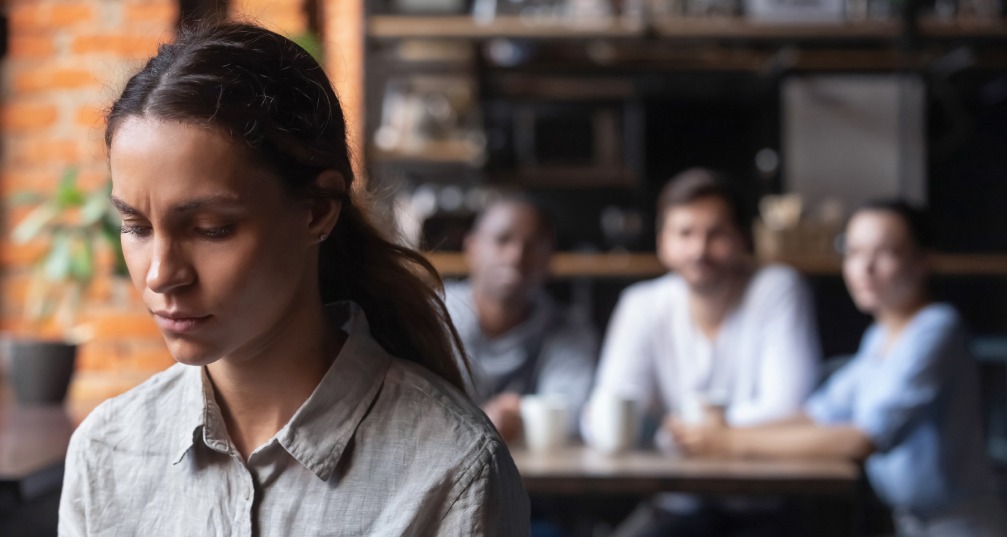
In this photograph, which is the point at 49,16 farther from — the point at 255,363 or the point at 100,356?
the point at 255,363

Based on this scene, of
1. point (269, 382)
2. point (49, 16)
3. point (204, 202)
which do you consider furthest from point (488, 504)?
point (49, 16)

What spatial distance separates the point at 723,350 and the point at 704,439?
0.61 meters

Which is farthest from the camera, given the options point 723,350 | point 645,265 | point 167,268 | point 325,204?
point 645,265

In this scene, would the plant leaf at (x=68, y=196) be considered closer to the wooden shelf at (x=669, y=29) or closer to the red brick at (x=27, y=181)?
the red brick at (x=27, y=181)

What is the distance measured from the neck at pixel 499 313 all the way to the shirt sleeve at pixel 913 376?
83 centimetres

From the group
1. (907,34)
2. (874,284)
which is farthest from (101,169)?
(907,34)

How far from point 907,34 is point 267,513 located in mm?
3125

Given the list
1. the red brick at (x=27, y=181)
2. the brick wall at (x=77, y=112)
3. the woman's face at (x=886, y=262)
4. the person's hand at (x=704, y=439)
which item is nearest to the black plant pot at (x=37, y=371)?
the brick wall at (x=77, y=112)

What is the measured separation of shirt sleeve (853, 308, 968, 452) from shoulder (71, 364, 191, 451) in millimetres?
1623

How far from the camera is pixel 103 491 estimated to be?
0.94 metres

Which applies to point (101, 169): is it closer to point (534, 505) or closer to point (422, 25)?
point (422, 25)

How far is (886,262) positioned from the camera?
2.41m

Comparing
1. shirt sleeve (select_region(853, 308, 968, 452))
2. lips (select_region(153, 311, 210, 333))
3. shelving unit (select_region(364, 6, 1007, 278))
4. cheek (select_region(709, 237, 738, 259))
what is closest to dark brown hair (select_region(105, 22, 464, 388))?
lips (select_region(153, 311, 210, 333))

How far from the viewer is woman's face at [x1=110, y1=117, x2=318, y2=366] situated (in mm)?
815
